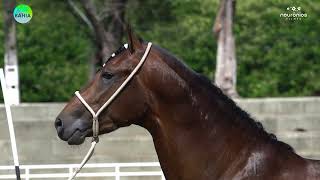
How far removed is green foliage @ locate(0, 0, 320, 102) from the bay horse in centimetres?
1414

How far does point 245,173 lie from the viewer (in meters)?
3.80

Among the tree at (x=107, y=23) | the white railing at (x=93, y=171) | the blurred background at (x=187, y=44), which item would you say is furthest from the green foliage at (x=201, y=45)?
the white railing at (x=93, y=171)

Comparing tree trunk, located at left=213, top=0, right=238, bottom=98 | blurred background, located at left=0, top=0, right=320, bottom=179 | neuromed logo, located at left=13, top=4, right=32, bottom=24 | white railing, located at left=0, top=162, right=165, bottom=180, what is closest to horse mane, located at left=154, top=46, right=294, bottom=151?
white railing, located at left=0, top=162, right=165, bottom=180

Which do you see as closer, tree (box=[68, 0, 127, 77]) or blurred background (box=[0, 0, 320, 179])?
tree (box=[68, 0, 127, 77])

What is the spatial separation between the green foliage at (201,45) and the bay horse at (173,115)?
46.4ft

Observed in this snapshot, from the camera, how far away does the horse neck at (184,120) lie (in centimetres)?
390

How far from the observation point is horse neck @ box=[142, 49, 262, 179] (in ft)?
12.8

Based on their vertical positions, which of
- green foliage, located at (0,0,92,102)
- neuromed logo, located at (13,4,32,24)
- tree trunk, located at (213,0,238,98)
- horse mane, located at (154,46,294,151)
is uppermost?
horse mane, located at (154,46,294,151)

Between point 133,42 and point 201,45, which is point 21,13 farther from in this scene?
point 133,42

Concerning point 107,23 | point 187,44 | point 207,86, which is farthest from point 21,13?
point 207,86

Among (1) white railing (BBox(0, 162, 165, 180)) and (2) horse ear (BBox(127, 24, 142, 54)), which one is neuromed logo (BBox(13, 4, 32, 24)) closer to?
(1) white railing (BBox(0, 162, 165, 180))

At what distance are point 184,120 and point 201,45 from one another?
50.6 feet

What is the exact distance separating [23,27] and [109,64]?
52.8 feet

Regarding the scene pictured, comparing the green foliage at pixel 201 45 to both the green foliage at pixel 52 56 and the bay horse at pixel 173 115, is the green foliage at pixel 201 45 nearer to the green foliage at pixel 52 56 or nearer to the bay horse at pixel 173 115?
the green foliage at pixel 52 56
